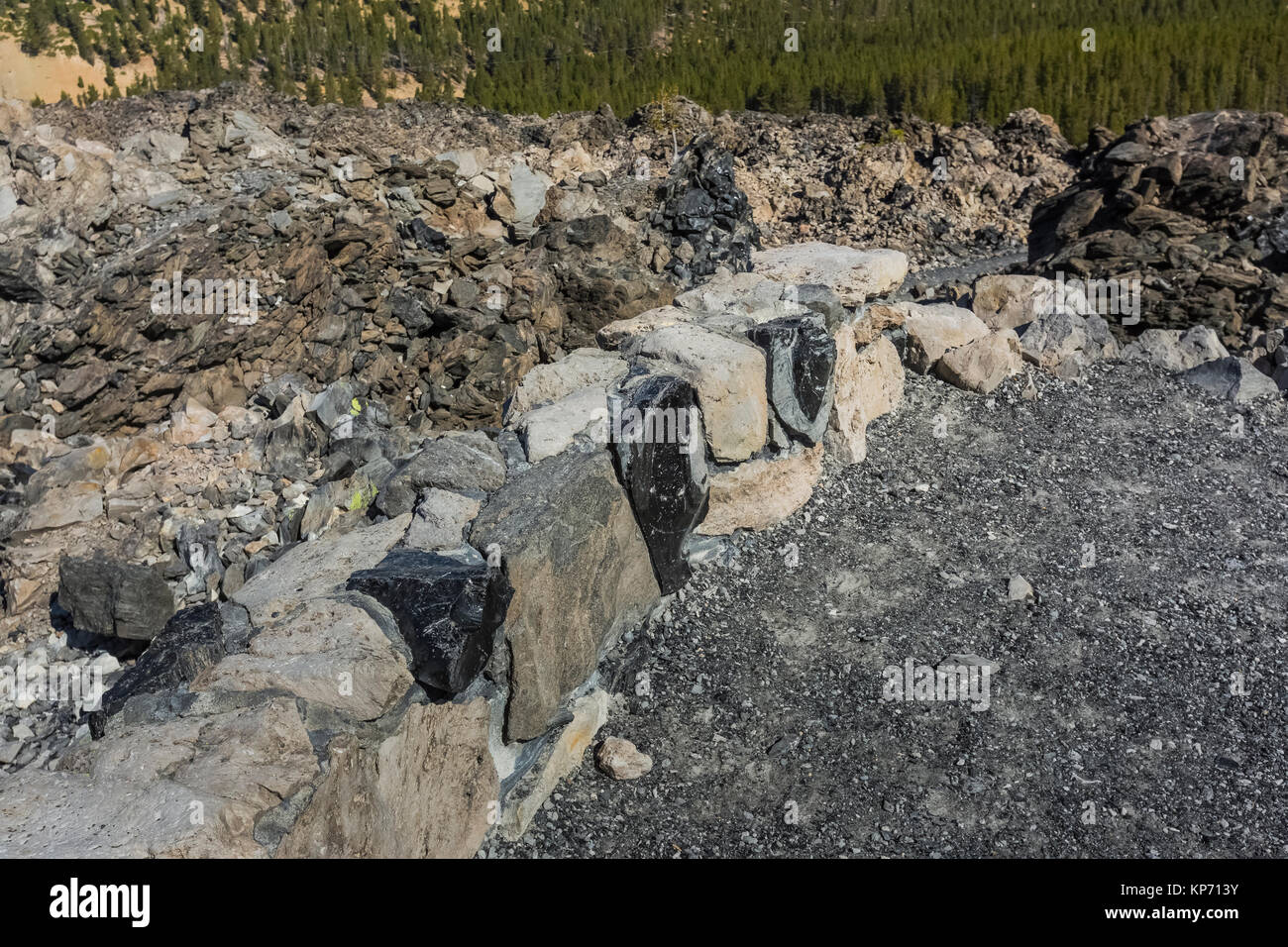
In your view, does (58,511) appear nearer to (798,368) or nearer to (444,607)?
(444,607)

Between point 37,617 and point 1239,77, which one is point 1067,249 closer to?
point 37,617

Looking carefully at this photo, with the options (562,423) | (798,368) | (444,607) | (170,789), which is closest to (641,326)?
(798,368)

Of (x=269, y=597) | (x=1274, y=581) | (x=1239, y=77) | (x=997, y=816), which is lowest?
(x=997, y=816)

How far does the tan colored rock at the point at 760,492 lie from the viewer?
7301 millimetres

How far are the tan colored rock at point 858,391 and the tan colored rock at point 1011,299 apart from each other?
8.33ft

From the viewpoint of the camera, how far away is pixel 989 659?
21.1ft

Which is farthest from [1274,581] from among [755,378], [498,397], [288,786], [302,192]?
[302,192]

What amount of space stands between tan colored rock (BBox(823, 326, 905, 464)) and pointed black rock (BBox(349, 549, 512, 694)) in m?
4.44

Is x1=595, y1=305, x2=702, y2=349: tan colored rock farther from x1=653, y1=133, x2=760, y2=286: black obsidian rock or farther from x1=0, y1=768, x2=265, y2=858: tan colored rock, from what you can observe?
x1=653, y1=133, x2=760, y2=286: black obsidian rock

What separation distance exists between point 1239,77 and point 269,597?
45527 millimetres

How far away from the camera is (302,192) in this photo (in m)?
14.7

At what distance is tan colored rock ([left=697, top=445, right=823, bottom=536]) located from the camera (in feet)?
24.0

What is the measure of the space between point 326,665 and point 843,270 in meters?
7.07

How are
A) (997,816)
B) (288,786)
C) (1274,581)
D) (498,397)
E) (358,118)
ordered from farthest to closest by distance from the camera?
(358,118)
(498,397)
(1274,581)
(997,816)
(288,786)
